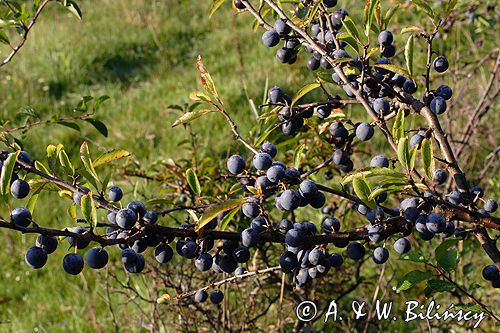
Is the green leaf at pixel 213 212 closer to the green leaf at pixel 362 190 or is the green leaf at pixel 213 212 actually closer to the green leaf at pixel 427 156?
the green leaf at pixel 362 190

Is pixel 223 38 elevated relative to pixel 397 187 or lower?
elevated

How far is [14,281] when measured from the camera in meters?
3.05

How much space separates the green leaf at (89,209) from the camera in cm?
98

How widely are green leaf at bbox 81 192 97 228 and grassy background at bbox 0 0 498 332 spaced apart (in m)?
1.59

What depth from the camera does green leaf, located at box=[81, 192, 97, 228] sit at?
0.98 metres

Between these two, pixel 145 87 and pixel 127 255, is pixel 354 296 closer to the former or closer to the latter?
pixel 127 255

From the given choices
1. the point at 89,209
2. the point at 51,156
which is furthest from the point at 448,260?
the point at 51,156

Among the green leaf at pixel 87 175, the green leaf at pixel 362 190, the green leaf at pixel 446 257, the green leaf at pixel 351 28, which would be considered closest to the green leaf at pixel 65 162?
the green leaf at pixel 87 175

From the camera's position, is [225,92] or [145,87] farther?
[145,87]

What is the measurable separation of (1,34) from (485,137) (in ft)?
8.87

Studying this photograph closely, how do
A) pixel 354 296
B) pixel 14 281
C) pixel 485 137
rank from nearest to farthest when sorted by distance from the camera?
pixel 354 296, pixel 14 281, pixel 485 137

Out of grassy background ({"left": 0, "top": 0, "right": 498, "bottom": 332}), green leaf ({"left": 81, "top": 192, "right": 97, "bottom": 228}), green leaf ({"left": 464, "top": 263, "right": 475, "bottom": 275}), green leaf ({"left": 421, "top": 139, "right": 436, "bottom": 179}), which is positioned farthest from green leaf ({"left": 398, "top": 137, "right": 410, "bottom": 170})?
grassy background ({"left": 0, "top": 0, "right": 498, "bottom": 332})

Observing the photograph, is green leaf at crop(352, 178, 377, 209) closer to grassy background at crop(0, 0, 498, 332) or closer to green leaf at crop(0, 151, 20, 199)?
green leaf at crop(0, 151, 20, 199)

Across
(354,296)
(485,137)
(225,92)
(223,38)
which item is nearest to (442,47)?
(485,137)
